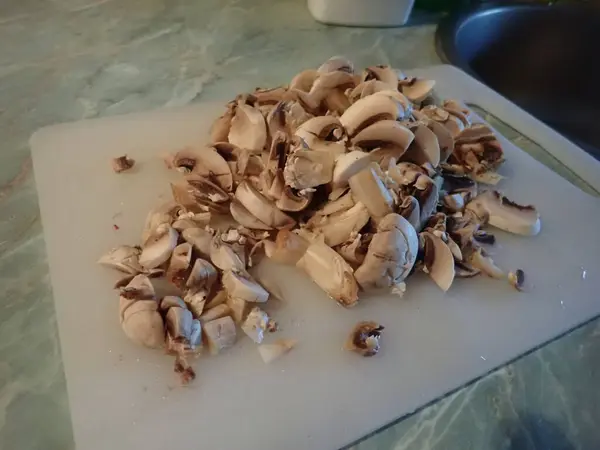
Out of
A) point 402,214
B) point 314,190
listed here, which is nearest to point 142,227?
point 314,190

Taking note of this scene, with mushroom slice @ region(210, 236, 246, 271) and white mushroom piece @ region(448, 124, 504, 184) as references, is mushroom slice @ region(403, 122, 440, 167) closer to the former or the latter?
white mushroom piece @ region(448, 124, 504, 184)

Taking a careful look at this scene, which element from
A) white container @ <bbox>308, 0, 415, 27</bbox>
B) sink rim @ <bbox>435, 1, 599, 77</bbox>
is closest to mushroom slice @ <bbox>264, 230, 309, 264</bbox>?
sink rim @ <bbox>435, 1, 599, 77</bbox>

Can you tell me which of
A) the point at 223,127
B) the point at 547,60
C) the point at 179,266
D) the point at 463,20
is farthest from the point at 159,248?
the point at 547,60

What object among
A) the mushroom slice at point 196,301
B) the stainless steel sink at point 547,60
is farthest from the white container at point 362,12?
the mushroom slice at point 196,301

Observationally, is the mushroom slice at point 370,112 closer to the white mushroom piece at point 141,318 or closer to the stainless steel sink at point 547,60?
the white mushroom piece at point 141,318

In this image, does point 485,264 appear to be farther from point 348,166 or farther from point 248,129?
point 248,129

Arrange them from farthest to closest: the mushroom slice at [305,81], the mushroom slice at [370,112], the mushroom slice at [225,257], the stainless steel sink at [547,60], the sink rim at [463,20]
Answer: the stainless steel sink at [547,60] → the sink rim at [463,20] → the mushroom slice at [305,81] → the mushroom slice at [370,112] → the mushroom slice at [225,257]
